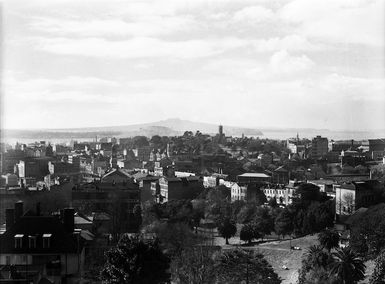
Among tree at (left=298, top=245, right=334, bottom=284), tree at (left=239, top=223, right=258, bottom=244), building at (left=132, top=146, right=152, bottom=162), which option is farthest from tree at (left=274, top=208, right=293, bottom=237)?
building at (left=132, top=146, right=152, bottom=162)

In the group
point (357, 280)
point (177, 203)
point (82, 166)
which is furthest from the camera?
point (82, 166)

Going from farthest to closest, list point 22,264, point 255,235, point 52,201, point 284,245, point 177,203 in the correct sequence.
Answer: point 177,203 < point 52,201 < point 255,235 < point 284,245 < point 22,264

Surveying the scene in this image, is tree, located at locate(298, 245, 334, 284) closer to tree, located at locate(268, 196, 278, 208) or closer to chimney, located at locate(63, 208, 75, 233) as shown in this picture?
chimney, located at locate(63, 208, 75, 233)

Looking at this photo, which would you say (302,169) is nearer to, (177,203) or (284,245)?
(177,203)

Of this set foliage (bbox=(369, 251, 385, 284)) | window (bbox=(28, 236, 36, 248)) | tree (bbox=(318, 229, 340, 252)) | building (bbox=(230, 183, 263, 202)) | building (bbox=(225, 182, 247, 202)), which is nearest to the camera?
window (bbox=(28, 236, 36, 248))

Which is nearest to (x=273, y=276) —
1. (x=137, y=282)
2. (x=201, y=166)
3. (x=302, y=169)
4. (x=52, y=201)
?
(x=137, y=282)

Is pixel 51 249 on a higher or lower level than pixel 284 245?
higher
